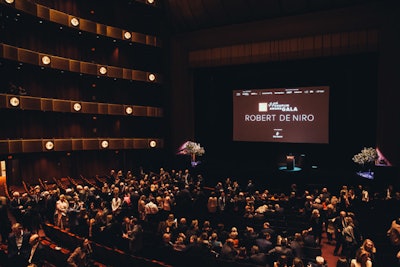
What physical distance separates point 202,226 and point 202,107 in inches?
499

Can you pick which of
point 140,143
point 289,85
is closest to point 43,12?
point 140,143

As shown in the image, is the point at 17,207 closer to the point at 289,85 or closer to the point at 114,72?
the point at 114,72

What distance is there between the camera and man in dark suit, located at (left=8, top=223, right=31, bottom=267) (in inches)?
303

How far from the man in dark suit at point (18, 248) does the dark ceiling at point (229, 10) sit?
666 inches

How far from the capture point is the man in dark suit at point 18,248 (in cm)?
769

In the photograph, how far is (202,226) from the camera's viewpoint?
452 inches

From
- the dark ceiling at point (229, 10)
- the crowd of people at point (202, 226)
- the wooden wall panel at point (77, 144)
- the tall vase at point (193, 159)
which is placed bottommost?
the crowd of people at point (202, 226)

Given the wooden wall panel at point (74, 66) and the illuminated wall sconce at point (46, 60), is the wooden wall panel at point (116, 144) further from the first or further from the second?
the illuminated wall sconce at point (46, 60)

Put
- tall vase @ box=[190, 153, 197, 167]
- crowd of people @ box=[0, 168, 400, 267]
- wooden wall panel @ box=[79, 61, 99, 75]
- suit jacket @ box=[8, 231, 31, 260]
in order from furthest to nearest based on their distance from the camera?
tall vase @ box=[190, 153, 197, 167]
wooden wall panel @ box=[79, 61, 99, 75]
crowd of people @ box=[0, 168, 400, 267]
suit jacket @ box=[8, 231, 31, 260]

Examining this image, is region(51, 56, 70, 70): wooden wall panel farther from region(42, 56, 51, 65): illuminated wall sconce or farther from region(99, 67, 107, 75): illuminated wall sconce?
region(99, 67, 107, 75): illuminated wall sconce

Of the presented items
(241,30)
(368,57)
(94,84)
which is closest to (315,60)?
(368,57)

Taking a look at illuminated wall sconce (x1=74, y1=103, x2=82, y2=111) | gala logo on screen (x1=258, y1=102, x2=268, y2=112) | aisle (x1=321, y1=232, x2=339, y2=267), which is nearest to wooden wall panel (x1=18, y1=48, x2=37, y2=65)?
illuminated wall sconce (x1=74, y1=103, x2=82, y2=111)

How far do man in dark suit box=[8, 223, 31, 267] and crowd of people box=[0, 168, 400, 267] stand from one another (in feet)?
0.07

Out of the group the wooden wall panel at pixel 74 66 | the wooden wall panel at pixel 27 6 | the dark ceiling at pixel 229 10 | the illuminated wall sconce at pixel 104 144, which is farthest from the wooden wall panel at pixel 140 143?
the wooden wall panel at pixel 27 6
